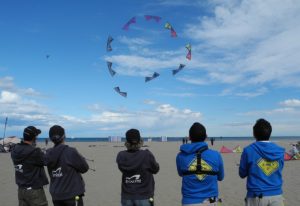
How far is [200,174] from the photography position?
14.8 feet

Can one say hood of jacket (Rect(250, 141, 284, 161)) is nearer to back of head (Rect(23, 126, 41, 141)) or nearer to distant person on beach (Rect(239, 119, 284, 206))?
distant person on beach (Rect(239, 119, 284, 206))

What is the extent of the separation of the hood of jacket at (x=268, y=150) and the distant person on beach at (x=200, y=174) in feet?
1.63

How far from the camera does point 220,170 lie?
4.58 meters

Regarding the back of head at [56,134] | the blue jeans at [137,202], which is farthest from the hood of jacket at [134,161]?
the back of head at [56,134]

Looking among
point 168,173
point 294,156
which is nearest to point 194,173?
point 168,173

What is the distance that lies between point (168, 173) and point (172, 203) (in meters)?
6.43

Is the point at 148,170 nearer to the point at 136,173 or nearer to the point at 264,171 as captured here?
the point at 136,173

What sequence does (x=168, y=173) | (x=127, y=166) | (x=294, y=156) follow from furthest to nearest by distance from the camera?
(x=294, y=156) → (x=168, y=173) → (x=127, y=166)

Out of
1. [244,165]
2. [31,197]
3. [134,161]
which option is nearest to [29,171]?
[31,197]

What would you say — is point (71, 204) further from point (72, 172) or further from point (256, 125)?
point (256, 125)

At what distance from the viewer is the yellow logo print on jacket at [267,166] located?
15.0 feet

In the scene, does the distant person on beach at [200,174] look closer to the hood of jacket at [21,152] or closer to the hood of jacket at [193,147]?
the hood of jacket at [193,147]

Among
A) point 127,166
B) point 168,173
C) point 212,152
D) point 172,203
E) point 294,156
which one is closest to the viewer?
point 212,152

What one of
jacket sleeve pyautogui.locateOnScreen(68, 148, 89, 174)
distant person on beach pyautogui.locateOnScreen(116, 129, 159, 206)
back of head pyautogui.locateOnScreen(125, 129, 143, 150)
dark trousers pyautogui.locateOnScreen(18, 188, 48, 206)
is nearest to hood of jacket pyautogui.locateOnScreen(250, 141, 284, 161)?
distant person on beach pyautogui.locateOnScreen(116, 129, 159, 206)
